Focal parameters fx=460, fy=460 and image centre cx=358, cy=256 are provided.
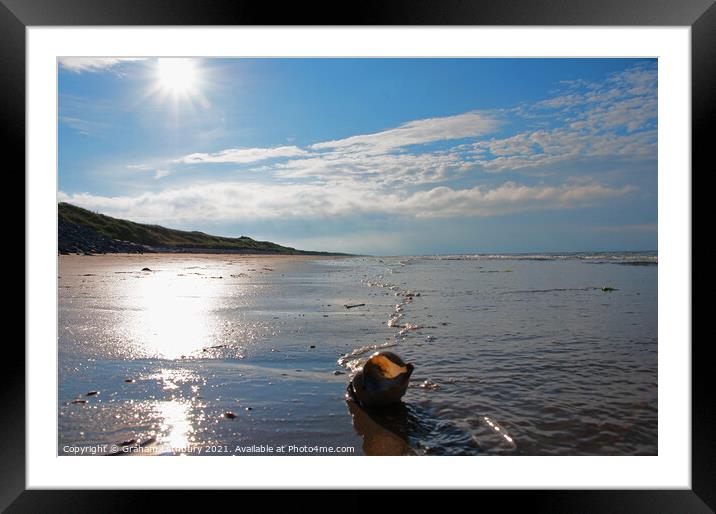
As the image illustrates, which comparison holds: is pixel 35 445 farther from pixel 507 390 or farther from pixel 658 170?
pixel 658 170

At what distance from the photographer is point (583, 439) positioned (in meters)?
3.66

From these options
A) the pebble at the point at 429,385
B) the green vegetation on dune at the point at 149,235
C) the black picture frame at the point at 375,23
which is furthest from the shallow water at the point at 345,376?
the green vegetation on dune at the point at 149,235

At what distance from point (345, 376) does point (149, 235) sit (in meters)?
36.8

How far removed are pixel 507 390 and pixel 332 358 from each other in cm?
216

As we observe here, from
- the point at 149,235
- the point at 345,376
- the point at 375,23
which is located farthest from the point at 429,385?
the point at 149,235

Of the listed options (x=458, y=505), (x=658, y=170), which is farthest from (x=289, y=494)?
(x=658, y=170)

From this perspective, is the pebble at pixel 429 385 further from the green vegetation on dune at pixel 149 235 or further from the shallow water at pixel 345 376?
the green vegetation on dune at pixel 149 235

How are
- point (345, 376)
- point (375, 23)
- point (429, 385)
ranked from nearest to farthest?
point (375, 23), point (429, 385), point (345, 376)

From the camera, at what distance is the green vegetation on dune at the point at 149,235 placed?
29062 mm

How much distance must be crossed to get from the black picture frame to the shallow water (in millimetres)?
414

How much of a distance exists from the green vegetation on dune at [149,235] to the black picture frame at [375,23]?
65.9ft

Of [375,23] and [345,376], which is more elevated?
[375,23]

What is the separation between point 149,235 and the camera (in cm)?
3759

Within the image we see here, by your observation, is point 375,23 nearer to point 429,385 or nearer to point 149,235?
point 429,385
